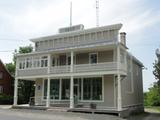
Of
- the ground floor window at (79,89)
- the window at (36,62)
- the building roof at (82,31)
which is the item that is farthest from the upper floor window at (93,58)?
the window at (36,62)

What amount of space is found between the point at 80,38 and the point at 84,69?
5046mm

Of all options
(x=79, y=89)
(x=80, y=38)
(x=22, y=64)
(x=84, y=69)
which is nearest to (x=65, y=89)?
(x=79, y=89)

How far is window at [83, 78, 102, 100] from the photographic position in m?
25.9

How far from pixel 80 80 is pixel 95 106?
4290 millimetres

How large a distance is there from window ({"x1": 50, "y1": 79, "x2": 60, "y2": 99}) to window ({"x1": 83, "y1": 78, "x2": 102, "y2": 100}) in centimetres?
382

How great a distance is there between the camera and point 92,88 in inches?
1038

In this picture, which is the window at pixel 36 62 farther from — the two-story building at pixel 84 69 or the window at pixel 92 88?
the window at pixel 92 88

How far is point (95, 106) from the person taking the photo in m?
24.1

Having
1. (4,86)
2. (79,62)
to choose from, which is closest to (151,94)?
(79,62)

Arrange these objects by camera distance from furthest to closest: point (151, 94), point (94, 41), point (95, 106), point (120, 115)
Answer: point (151, 94) → point (94, 41) → point (95, 106) → point (120, 115)

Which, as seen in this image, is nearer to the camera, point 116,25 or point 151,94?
point 116,25

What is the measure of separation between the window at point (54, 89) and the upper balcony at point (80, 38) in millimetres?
4344

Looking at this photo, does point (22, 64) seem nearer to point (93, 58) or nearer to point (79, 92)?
point (79, 92)

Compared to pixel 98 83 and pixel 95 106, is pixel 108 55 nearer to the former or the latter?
pixel 98 83
